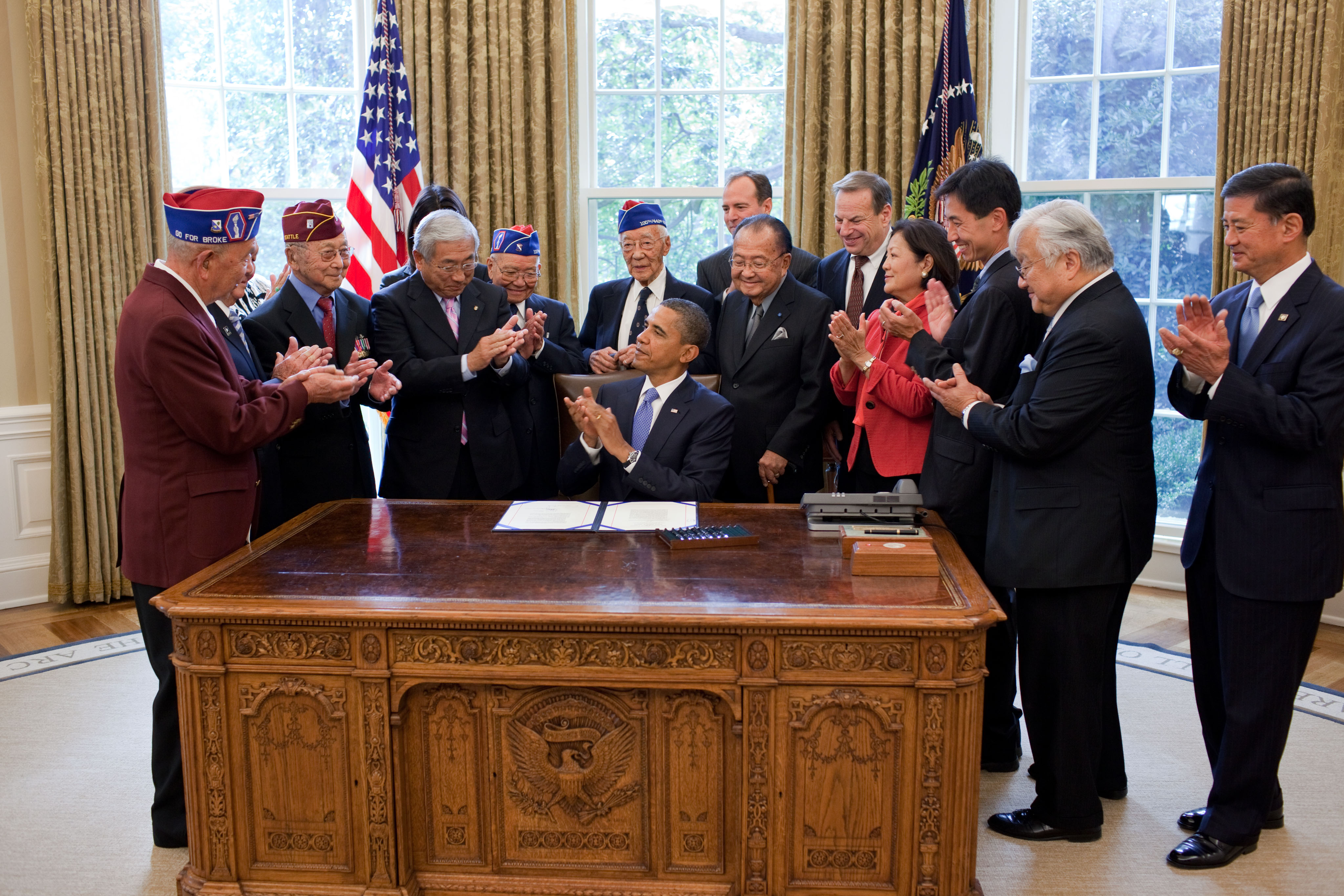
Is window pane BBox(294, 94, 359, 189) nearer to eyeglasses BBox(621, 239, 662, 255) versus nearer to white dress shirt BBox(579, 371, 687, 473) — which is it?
eyeglasses BBox(621, 239, 662, 255)

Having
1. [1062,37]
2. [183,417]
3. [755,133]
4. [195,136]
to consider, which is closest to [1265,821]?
[183,417]

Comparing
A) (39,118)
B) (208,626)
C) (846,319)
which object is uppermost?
(39,118)

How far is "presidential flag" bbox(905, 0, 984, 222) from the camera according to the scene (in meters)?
4.88

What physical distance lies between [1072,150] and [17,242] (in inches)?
198

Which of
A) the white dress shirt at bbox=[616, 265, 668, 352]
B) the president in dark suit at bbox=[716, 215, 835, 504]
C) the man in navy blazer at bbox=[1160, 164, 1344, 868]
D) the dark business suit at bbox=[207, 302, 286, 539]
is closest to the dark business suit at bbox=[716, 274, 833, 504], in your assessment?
the president in dark suit at bbox=[716, 215, 835, 504]

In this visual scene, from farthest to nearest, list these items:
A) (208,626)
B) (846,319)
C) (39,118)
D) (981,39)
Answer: (981,39) → (39,118) → (846,319) → (208,626)

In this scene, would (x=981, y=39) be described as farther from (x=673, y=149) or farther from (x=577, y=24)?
(x=577, y=24)

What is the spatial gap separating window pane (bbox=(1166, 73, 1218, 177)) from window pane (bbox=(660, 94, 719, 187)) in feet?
7.28

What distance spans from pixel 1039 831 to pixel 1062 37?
405 cm

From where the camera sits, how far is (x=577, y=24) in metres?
5.64

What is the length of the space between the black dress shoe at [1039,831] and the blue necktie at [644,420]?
4.91 feet

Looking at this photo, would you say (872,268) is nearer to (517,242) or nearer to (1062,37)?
(517,242)

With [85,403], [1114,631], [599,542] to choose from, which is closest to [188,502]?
[599,542]

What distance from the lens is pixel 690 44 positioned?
18.8 ft
